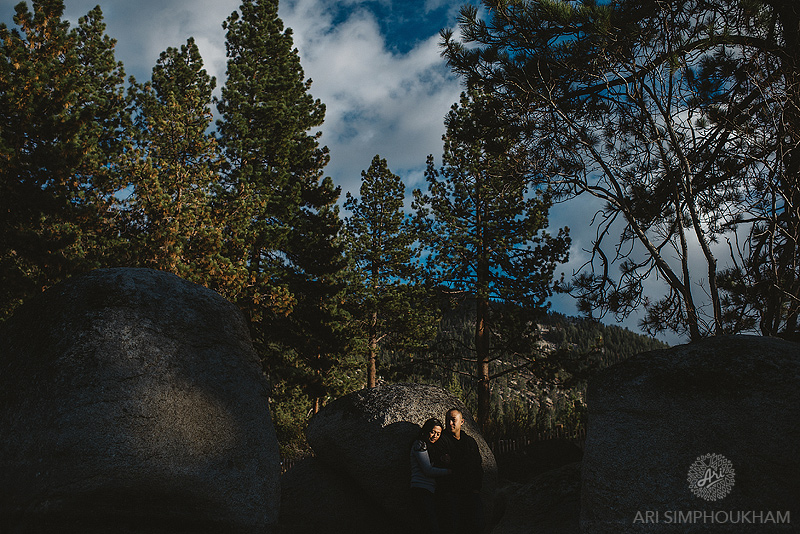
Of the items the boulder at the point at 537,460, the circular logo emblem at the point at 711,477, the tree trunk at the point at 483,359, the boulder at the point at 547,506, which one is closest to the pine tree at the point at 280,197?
the tree trunk at the point at 483,359

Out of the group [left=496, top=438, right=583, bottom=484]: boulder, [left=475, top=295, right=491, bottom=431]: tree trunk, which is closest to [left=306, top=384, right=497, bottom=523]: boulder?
[left=496, top=438, right=583, bottom=484]: boulder

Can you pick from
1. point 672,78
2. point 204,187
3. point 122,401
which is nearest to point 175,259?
point 204,187

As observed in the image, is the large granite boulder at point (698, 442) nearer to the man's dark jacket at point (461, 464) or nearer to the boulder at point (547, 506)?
the boulder at point (547, 506)

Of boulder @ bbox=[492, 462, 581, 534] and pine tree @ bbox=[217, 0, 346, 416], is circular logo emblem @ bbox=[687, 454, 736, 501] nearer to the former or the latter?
boulder @ bbox=[492, 462, 581, 534]

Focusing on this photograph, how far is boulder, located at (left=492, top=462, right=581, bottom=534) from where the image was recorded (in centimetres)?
563

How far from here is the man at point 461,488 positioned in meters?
5.86

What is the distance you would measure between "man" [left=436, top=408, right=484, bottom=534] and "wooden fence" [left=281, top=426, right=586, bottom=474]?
11.0 meters

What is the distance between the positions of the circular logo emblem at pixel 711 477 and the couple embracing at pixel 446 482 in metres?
2.40

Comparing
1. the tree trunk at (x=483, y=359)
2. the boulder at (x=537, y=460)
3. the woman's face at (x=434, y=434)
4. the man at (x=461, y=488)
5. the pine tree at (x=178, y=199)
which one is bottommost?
the boulder at (x=537, y=460)

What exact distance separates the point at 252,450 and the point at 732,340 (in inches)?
181

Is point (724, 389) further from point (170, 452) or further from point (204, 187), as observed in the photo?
point (204, 187)

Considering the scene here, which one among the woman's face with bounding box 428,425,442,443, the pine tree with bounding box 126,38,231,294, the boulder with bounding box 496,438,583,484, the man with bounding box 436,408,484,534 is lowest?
the boulder with bounding box 496,438,583,484

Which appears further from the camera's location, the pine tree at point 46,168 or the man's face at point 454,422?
the pine tree at point 46,168

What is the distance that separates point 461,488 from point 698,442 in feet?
8.53
